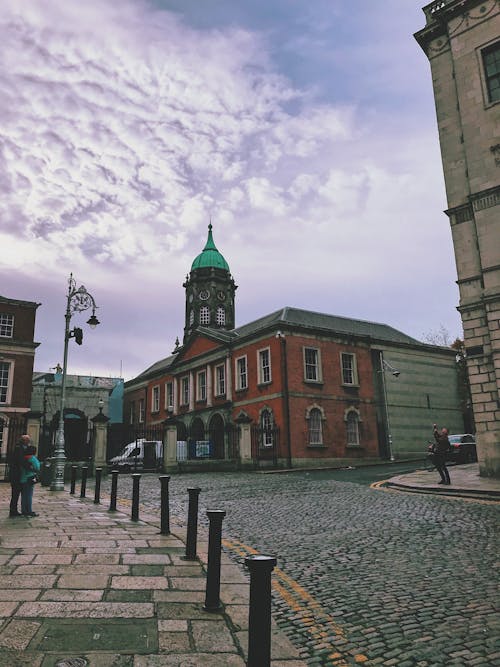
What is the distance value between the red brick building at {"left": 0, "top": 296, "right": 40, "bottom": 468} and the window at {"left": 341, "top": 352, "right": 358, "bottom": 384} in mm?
19822

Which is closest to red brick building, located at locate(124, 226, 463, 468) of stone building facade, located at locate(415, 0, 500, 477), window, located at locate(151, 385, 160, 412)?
window, located at locate(151, 385, 160, 412)

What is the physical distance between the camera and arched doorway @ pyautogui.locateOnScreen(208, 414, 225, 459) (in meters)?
34.4

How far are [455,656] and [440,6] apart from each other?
21924mm

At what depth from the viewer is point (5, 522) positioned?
908 cm

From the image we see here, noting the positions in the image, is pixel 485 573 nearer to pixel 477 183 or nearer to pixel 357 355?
pixel 477 183

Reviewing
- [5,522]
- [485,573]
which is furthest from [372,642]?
[5,522]

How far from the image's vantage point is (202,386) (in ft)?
125

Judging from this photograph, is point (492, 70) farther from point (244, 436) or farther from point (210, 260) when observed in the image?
point (210, 260)

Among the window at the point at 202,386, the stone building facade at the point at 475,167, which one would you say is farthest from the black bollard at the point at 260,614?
the window at the point at 202,386

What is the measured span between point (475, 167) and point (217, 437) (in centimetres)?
2434

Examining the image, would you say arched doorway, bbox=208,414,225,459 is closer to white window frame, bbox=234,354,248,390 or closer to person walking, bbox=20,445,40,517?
white window frame, bbox=234,354,248,390

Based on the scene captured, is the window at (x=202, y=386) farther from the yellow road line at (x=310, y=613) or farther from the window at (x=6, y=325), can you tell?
the yellow road line at (x=310, y=613)

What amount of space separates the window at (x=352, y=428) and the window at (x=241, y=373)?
23.0ft

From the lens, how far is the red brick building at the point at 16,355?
3127 cm
